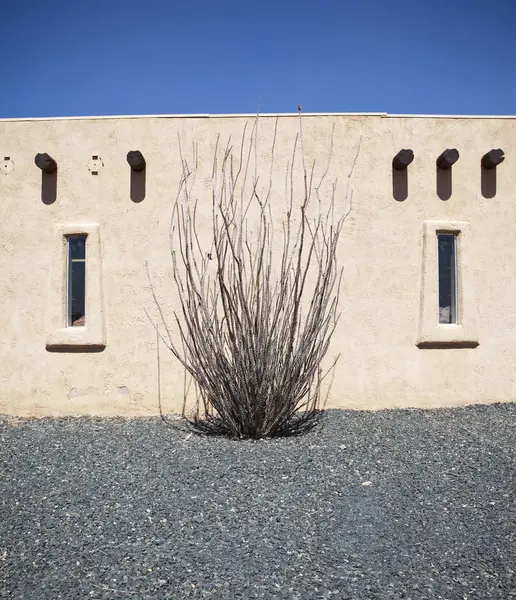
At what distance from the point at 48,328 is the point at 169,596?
4838 mm

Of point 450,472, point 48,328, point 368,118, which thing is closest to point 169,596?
point 450,472

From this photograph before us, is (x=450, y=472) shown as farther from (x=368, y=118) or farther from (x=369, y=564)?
(x=368, y=118)

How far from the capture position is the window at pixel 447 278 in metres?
7.43

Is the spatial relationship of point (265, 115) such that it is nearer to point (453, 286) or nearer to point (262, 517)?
point (453, 286)

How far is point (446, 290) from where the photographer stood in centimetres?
745

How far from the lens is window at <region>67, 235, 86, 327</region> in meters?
7.40

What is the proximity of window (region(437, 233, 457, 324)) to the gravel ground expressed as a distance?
1.87 m

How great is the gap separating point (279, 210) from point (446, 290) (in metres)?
2.45

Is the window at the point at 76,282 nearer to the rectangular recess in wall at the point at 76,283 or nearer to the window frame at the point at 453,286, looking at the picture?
the rectangular recess in wall at the point at 76,283

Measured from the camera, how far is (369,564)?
11.4 feet

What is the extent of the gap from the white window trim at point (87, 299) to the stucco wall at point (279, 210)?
2.2 inches

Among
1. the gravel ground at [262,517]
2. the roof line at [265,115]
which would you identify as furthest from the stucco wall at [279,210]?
the gravel ground at [262,517]

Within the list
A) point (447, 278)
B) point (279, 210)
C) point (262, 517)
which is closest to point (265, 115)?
point (279, 210)

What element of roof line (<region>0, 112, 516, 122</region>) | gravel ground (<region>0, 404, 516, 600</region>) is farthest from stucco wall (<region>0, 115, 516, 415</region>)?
gravel ground (<region>0, 404, 516, 600</region>)
